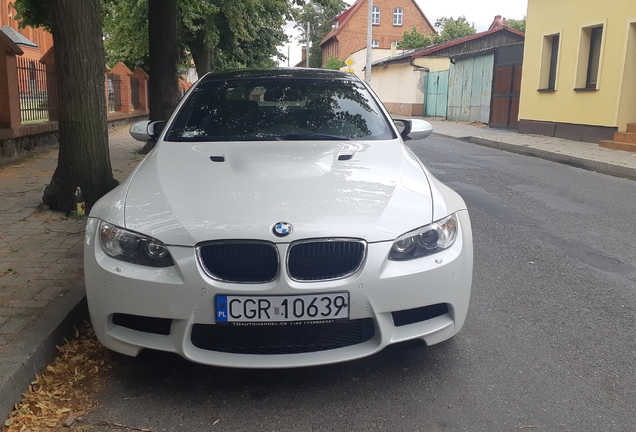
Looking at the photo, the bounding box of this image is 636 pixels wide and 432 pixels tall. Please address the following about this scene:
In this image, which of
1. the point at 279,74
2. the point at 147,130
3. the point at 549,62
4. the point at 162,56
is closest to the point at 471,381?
the point at 279,74

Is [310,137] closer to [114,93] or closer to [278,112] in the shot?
→ [278,112]

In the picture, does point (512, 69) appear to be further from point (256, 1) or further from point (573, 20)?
point (256, 1)

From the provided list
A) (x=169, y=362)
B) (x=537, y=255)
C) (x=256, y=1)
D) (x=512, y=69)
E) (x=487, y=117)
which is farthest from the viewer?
(x=487, y=117)

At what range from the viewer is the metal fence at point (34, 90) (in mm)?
11789

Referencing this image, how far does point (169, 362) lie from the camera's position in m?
3.33

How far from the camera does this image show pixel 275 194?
3.06 metres

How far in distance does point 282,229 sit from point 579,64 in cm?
1624

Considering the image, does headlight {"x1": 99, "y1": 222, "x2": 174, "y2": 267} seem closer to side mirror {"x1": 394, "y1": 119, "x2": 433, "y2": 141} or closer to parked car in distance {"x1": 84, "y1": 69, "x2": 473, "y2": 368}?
parked car in distance {"x1": 84, "y1": 69, "x2": 473, "y2": 368}

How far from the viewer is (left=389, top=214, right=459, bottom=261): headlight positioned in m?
2.89

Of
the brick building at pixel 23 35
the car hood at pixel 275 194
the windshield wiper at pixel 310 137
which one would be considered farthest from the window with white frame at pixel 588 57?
the brick building at pixel 23 35

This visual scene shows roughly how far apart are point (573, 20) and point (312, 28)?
73.0 meters

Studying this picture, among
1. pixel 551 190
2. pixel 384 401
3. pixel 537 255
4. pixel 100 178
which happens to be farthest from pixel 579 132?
pixel 384 401

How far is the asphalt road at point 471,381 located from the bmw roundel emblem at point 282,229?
0.82 m

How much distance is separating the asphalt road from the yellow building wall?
11474 millimetres
